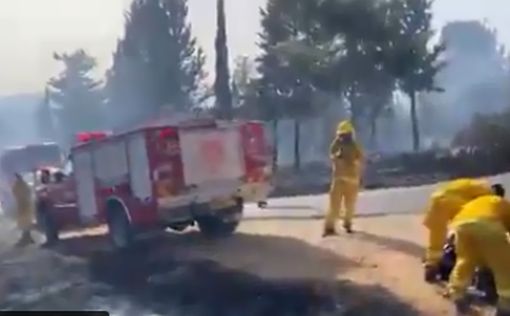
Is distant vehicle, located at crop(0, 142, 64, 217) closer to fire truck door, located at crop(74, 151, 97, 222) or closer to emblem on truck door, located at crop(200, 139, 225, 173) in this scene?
fire truck door, located at crop(74, 151, 97, 222)

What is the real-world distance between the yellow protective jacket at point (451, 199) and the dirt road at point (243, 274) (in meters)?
0.06

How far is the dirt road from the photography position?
2154 mm

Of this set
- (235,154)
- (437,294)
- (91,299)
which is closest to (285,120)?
(235,154)

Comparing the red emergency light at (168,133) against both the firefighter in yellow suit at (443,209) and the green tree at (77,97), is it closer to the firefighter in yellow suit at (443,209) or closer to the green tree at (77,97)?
the green tree at (77,97)

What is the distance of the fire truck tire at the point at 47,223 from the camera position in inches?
99.0

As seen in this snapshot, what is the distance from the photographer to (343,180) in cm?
228

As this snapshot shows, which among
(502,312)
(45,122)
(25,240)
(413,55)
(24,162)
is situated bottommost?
(502,312)

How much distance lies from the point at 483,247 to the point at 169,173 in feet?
2.59

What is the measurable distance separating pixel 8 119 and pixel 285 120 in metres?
0.79

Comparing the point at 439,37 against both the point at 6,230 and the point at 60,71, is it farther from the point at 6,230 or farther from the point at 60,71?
the point at 6,230

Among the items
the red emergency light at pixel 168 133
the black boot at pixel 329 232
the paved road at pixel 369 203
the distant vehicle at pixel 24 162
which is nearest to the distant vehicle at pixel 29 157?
the distant vehicle at pixel 24 162

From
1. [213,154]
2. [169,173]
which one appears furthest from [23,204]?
[213,154]

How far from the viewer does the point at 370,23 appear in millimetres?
2244

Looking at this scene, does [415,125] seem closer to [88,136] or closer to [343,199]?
[343,199]
